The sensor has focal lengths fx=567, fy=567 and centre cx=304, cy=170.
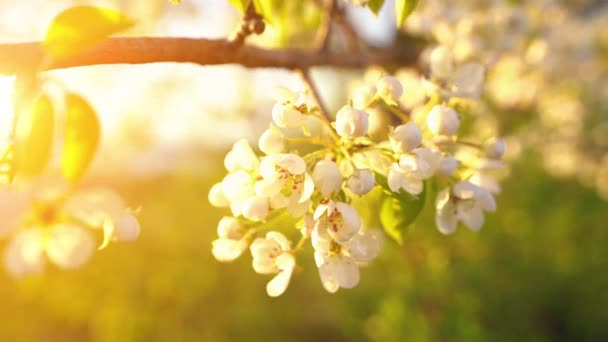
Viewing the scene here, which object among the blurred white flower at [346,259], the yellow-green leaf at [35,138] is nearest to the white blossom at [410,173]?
the blurred white flower at [346,259]

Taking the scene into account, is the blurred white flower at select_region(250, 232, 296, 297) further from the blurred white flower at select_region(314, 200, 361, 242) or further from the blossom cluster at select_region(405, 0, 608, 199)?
the blossom cluster at select_region(405, 0, 608, 199)

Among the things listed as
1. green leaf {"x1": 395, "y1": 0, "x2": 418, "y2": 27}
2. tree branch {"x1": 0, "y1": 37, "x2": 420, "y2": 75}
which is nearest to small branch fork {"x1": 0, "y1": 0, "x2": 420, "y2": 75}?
tree branch {"x1": 0, "y1": 37, "x2": 420, "y2": 75}

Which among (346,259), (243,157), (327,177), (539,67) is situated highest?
(539,67)

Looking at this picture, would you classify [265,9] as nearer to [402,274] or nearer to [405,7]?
[405,7]

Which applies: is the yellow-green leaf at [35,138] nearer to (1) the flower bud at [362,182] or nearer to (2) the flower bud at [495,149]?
(1) the flower bud at [362,182]

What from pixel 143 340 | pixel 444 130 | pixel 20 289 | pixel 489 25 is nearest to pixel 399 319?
pixel 489 25

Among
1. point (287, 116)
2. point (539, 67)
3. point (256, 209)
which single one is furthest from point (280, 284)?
point (539, 67)
